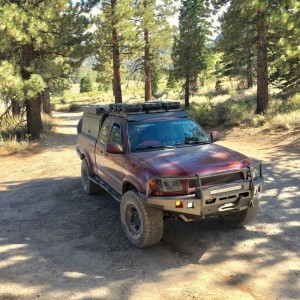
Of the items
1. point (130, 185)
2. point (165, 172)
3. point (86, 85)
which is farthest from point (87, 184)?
point (86, 85)

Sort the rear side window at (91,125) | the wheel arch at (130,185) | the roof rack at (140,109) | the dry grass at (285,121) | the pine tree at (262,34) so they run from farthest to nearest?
the dry grass at (285,121), the pine tree at (262,34), the rear side window at (91,125), the roof rack at (140,109), the wheel arch at (130,185)

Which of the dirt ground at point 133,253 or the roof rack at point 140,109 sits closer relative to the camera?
the dirt ground at point 133,253

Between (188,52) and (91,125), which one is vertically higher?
(188,52)

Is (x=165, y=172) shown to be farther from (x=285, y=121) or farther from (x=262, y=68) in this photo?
(x=262, y=68)

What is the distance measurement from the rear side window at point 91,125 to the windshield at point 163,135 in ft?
5.12

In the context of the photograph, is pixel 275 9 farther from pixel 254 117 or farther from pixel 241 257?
pixel 241 257

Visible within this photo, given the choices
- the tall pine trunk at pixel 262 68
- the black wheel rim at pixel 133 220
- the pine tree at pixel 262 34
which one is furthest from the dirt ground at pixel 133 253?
the tall pine trunk at pixel 262 68

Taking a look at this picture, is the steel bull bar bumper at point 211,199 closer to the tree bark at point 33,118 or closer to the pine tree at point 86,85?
the tree bark at point 33,118

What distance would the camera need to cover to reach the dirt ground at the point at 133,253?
4168mm

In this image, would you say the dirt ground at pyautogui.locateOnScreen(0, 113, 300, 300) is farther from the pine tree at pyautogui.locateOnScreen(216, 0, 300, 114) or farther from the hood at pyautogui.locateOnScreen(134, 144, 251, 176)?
the pine tree at pyautogui.locateOnScreen(216, 0, 300, 114)

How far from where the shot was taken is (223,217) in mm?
5938

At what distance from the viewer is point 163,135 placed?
19.6 feet

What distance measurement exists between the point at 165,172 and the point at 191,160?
1.60 ft

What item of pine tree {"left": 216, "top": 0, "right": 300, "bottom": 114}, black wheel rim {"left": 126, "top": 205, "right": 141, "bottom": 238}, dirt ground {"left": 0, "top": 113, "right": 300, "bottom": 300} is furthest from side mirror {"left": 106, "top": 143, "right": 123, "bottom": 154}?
pine tree {"left": 216, "top": 0, "right": 300, "bottom": 114}
